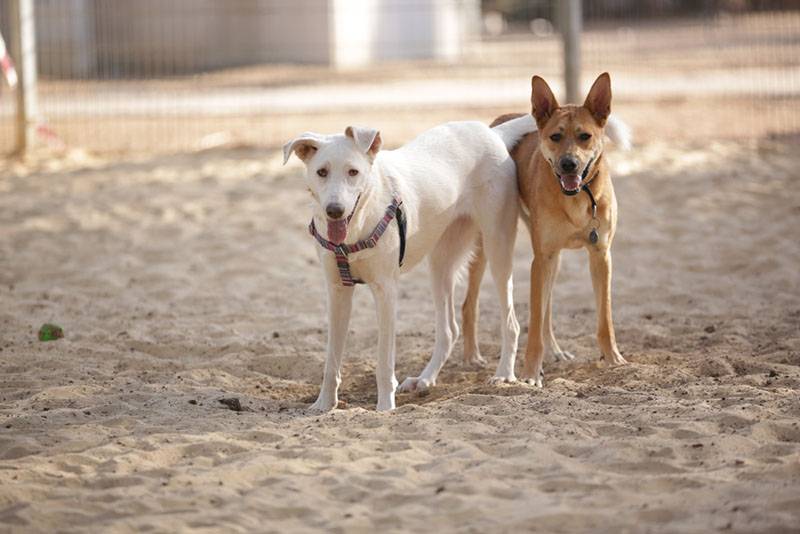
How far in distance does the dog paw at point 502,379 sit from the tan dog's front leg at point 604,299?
21.5 inches

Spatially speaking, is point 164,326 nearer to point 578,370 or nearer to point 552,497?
point 578,370

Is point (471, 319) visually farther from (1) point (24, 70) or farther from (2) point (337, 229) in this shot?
(1) point (24, 70)

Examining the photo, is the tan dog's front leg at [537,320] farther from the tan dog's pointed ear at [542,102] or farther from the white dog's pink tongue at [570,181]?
the tan dog's pointed ear at [542,102]

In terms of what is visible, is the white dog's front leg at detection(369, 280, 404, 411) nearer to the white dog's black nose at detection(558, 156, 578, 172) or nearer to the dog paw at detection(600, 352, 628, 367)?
the white dog's black nose at detection(558, 156, 578, 172)

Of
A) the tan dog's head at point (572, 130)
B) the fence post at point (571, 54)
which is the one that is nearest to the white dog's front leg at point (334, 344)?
the tan dog's head at point (572, 130)

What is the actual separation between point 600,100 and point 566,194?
522mm

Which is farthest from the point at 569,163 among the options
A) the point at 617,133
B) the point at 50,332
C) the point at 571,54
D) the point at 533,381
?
the point at 571,54

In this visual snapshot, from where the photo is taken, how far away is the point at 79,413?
5.55m

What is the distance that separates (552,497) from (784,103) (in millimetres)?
11190

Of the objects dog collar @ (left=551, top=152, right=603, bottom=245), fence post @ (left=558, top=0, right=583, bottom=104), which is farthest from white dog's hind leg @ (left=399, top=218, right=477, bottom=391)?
fence post @ (left=558, top=0, right=583, bottom=104)

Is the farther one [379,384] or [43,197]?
[43,197]

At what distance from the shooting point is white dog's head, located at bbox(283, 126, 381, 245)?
17.3 ft

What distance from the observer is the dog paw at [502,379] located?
611 centimetres

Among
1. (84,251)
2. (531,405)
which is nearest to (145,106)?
(84,251)
